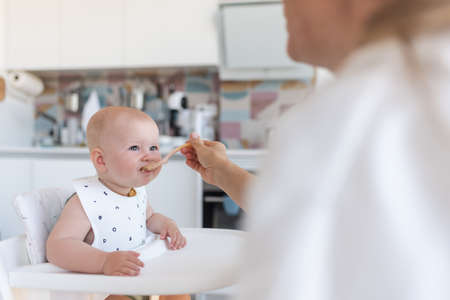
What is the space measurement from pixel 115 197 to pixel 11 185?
6.24 ft

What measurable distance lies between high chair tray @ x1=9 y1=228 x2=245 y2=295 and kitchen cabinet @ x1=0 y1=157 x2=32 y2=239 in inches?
79.3

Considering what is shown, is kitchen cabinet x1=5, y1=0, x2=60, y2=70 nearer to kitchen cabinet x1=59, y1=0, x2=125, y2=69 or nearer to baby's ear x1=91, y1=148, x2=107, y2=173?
kitchen cabinet x1=59, y1=0, x2=125, y2=69

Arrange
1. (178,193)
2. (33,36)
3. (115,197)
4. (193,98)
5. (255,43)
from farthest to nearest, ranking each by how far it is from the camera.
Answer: (193,98) → (33,36) → (255,43) → (178,193) → (115,197)

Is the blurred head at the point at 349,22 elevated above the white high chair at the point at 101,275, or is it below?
above

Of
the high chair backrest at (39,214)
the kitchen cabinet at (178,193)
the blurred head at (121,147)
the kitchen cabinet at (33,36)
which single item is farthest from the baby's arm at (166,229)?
the kitchen cabinet at (33,36)

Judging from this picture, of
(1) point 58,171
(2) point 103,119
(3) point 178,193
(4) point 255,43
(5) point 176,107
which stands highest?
(4) point 255,43

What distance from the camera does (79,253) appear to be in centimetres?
76

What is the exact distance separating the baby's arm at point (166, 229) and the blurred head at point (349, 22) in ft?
2.05

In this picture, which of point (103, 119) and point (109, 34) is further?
point (109, 34)

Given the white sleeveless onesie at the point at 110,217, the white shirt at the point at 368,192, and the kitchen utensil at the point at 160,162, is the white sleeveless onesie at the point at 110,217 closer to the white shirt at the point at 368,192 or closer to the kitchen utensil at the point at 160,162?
the kitchen utensil at the point at 160,162

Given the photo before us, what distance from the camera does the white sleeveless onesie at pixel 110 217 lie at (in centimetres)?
93

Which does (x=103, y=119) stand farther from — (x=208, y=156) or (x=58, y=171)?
(x=58, y=171)

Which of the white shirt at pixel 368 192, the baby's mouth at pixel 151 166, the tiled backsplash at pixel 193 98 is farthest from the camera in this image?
the tiled backsplash at pixel 193 98

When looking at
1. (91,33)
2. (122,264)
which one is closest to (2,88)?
(91,33)
